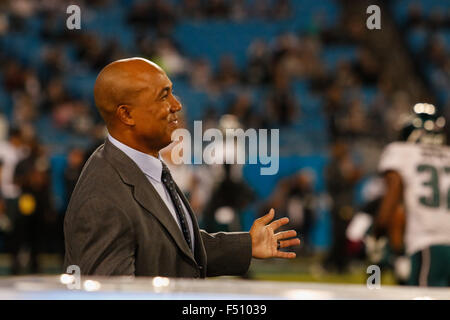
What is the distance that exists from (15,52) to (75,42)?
1157mm

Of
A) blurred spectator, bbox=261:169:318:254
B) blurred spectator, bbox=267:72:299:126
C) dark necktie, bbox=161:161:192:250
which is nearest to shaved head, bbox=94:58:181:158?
dark necktie, bbox=161:161:192:250

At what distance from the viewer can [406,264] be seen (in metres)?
6.31

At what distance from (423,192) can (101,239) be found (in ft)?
11.7

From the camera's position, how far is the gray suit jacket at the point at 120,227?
2.39 metres

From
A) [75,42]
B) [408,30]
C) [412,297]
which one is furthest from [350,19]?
[412,297]

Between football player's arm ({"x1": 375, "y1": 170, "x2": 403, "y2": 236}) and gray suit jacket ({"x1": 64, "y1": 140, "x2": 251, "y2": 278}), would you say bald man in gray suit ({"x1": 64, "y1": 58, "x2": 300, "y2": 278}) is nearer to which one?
gray suit jacket ({"x1": 64, "y1": 140, "x2": 251, "y2": 278})

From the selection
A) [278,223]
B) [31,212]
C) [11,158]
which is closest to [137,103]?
[278,223]

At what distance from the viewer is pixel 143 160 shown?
269cm

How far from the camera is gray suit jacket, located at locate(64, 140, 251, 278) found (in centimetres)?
239

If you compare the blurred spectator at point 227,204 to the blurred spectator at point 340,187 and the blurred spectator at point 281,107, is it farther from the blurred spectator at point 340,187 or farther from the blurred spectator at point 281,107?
the blurred spectator at point 281,107

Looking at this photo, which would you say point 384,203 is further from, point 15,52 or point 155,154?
point 15,52

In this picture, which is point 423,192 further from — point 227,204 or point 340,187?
point 340,187

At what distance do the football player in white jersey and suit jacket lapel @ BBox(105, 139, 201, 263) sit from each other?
320 centimetres

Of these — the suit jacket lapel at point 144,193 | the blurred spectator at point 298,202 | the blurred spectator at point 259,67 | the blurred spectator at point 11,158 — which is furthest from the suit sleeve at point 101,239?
the blurred spectator at point 259,67
